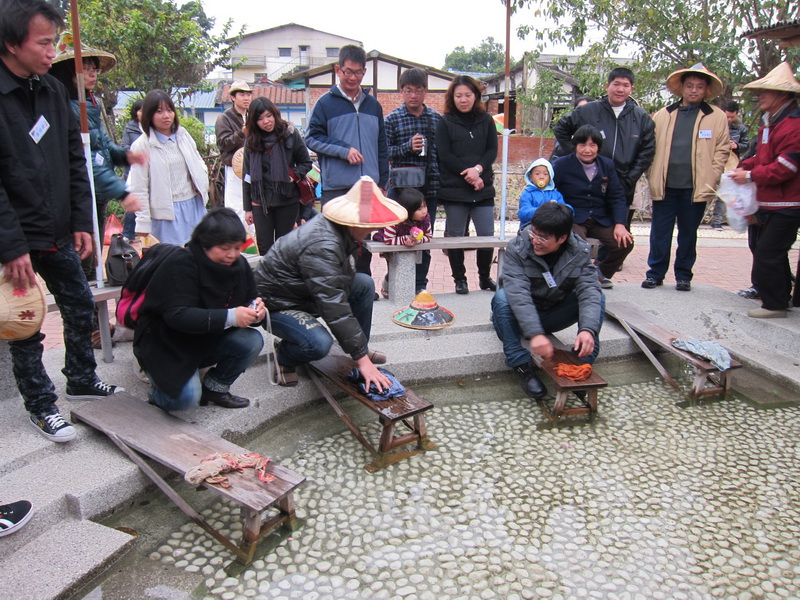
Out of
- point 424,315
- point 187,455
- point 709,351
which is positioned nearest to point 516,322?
point 424,315

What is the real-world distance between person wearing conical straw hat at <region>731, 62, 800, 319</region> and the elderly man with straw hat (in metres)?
0.36

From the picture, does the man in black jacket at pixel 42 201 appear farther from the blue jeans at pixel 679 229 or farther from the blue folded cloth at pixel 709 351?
the blue jeans at pixel 679 229

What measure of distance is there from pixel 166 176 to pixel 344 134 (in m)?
1.35

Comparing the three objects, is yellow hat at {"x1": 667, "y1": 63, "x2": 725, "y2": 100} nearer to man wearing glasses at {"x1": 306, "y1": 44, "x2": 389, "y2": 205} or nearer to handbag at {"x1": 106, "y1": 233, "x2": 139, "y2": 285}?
man wearing glasses at {"x1": 306, "y1": 44, "x2": 389, "y2": 205}

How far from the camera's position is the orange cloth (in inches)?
129

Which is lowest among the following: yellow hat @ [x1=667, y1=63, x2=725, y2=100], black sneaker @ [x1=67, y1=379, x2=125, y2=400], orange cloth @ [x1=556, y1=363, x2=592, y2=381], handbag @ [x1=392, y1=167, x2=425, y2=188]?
orange cloth @ [x1=556, y1=363, x2=592, y2=381]

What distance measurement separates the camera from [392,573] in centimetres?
217

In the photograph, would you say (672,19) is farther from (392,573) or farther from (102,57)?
(392,573)

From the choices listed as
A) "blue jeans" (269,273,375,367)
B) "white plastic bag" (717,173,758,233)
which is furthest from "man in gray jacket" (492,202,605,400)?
"white plastic bag" (717,173,758,233)

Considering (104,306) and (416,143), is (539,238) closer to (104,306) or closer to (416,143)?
(416,143)

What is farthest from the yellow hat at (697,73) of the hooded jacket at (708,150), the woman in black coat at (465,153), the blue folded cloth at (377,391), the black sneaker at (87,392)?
the black sneaker at (87,392)

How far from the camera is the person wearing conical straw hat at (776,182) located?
408cm

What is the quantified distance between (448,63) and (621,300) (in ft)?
183

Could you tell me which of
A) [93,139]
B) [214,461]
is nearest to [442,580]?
[214,461]
